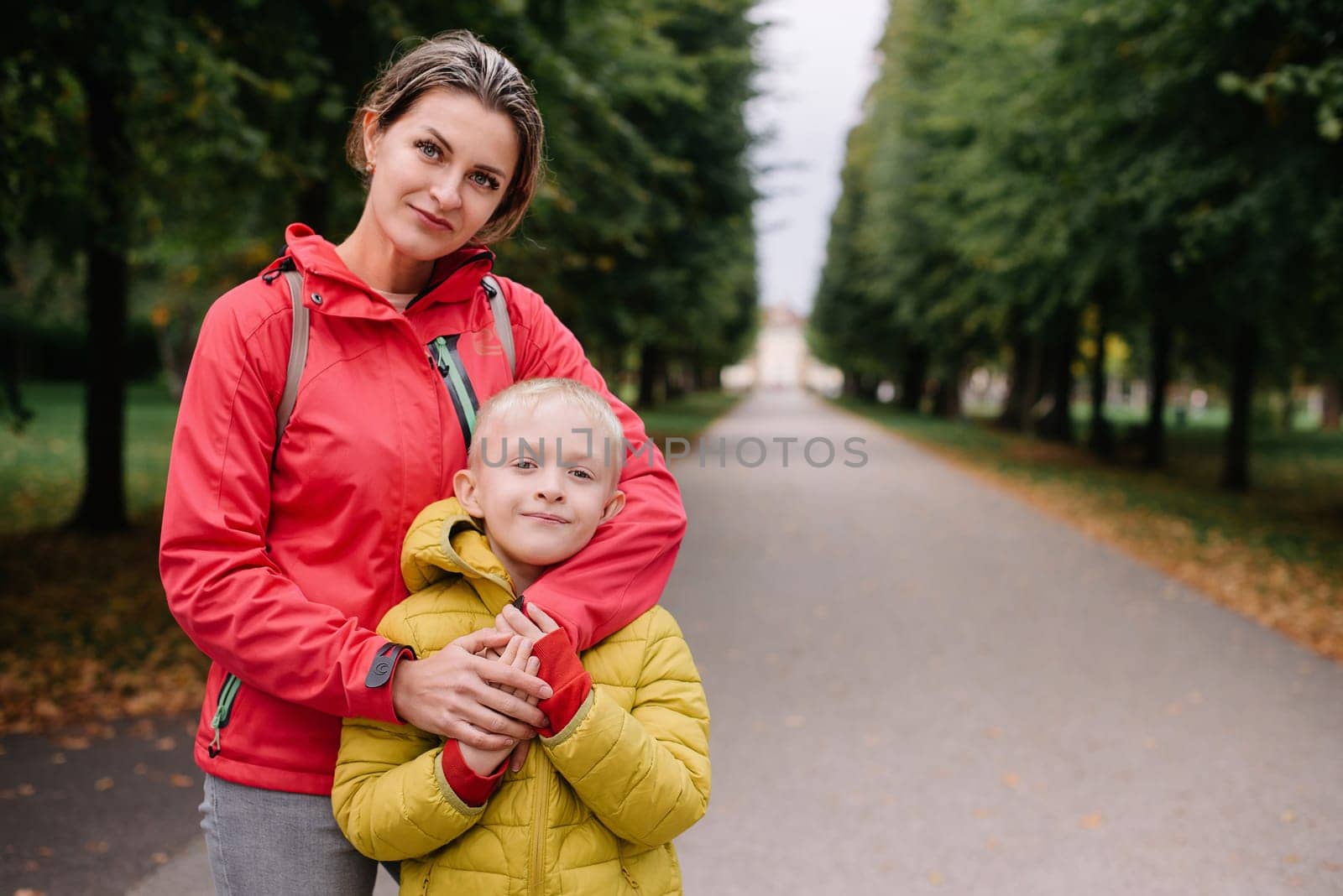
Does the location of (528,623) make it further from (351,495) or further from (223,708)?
(223,708)

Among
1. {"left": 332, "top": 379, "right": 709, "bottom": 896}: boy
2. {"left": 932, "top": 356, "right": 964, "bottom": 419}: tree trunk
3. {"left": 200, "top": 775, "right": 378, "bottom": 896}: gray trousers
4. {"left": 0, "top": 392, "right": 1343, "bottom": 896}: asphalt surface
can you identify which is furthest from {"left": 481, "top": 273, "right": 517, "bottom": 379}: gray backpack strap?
{"left": 932, "top": 356, "right": 964, "bottom": 419}: tree trunk

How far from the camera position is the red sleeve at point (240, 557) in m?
1.43

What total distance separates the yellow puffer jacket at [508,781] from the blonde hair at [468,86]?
63 centimetres

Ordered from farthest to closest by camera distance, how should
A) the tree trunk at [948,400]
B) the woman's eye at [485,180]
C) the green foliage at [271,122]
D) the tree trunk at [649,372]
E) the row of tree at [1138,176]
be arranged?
the tree trunk at [948,400] → the tree trunk at [649,372] → the row of tree at [1138,176] → the green foliage at [271,122] → the woman's eye at [485,180]

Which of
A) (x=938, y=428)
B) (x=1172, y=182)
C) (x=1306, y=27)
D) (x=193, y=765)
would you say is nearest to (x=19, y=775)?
(x=193, y=765)

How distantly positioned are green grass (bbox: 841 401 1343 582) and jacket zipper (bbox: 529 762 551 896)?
387 inches

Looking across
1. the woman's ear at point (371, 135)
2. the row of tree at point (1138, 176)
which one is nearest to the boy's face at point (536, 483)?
the woman's ear at point (371, 135)

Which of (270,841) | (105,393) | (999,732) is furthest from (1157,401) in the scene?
(270,841)

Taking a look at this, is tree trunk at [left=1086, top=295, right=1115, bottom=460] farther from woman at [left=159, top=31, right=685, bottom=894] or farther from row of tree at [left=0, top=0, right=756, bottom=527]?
woman at [left=159, top=31, right=685, bottom=894]

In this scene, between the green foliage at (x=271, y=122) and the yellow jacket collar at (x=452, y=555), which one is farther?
the green foliage at (x=271, y=122)

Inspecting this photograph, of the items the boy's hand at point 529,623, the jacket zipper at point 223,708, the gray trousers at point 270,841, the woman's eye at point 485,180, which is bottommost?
the gray trousers at point 270,841

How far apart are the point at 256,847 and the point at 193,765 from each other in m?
3.20

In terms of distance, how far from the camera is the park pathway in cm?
374

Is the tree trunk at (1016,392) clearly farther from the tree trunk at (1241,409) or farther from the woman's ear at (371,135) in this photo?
the woman's ear at (371,135)
